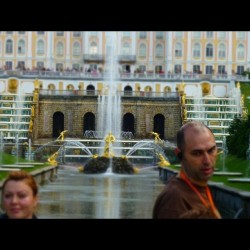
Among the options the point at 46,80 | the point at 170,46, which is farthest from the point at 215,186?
the point at 170,46

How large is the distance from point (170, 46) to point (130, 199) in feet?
224

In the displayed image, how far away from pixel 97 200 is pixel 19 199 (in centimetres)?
1374

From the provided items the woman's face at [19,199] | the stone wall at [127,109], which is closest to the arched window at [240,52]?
the stone wall at [127,109]

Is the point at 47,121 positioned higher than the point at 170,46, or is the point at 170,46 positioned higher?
the point at 170,46

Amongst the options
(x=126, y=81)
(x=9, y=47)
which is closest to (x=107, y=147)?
(x=126, y=81)

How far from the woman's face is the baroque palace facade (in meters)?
46.8

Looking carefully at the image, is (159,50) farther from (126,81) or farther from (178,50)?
(126,81)

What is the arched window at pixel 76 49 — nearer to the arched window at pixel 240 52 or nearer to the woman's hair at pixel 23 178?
the arched window at pixel 240 52

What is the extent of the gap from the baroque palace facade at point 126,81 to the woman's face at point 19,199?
46.8m

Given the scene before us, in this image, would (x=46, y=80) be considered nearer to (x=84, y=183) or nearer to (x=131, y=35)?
(x=131, y=35)

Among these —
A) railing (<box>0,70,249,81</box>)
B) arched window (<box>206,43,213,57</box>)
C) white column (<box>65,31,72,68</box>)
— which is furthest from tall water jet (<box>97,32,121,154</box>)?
arched window (<box>206,43,213,57</box>)

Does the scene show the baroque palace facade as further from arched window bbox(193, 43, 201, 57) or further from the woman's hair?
the woman's hair

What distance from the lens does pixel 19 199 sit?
4457mm
